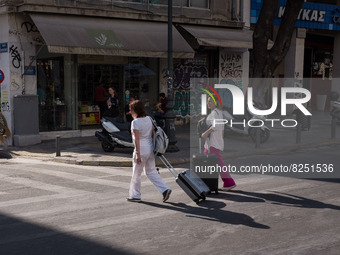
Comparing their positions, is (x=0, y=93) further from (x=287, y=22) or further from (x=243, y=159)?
(x=287, y=22)

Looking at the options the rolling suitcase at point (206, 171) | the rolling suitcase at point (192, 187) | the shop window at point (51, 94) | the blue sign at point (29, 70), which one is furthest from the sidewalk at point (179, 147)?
the rolling suitcase at point (192, 187)

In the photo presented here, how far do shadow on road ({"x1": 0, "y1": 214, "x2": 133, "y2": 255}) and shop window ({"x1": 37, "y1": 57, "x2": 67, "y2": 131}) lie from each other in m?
10.8

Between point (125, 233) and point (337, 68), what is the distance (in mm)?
24930

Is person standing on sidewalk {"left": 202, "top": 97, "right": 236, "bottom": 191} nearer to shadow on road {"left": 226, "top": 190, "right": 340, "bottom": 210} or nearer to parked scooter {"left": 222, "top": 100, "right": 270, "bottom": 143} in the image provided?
shadow on road {"left": 226, "top": 190, "right": 340, "bottom": 210}

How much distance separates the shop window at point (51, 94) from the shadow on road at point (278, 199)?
10.0 meters

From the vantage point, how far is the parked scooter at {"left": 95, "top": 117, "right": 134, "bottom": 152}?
556 inches

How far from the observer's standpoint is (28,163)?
1338 centimetres

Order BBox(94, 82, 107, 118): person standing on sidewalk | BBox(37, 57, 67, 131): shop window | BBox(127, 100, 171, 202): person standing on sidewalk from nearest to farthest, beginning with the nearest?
BBox(127, 100, 171, 202): person standing on sidewalk < BBox(37, 57, 67, 131): shop window < BBox(94, 82, 107, 118): person standing on sidewalk

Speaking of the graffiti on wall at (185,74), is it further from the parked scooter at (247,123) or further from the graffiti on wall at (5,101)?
the graffiti on wall at (5,101)

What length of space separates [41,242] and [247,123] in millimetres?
11357


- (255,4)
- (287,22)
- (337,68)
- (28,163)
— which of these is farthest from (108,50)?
(337,68)

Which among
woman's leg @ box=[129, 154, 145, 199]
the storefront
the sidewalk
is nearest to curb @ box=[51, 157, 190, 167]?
the sidewalk

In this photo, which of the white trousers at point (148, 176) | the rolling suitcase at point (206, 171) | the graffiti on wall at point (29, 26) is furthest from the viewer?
the graffiti on wall at point (29, 26)

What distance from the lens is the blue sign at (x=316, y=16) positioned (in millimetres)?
24375
